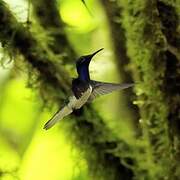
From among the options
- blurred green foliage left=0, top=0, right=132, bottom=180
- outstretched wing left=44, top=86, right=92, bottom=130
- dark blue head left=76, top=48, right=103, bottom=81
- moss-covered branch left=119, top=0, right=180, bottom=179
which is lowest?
blurred green foliage left=0, top=0, right=132, bottom=180

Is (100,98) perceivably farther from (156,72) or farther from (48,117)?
(156,72)

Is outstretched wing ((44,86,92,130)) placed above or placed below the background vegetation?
above

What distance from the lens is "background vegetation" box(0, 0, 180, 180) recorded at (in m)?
1.03

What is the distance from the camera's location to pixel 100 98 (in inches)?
52.1

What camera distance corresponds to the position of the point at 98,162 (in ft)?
4.16

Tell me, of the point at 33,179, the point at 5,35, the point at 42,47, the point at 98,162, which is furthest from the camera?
the point at 33,179

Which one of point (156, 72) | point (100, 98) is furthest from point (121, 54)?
point (156, 72)

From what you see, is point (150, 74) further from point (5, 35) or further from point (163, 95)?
point (5, 35)

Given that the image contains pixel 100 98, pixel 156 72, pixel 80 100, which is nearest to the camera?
pixel 80 100

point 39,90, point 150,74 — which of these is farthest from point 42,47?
point 150,74

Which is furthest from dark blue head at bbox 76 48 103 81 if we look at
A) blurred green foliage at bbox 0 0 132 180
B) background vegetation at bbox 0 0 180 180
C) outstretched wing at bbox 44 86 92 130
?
blurred green foliage at bbox 0 0 132 180

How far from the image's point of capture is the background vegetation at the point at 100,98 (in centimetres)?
103

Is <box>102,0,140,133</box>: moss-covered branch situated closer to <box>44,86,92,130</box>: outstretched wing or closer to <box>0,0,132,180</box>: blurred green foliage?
<box>0,0,132,180</box>: blurred green foliage

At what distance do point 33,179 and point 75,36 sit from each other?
0.33m
